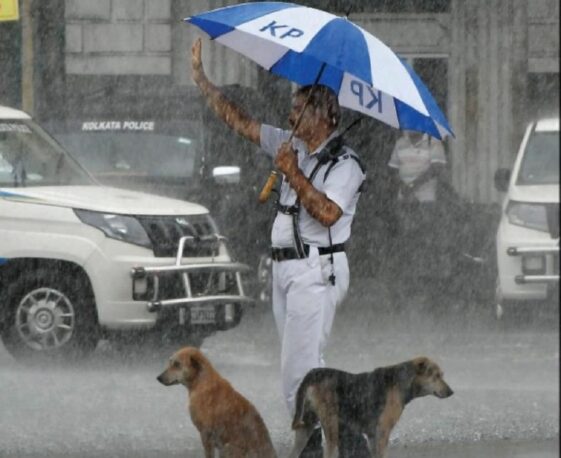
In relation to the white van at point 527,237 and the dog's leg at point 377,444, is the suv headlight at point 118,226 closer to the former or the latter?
the white van at point 527,237

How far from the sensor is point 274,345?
Result: 14.2m

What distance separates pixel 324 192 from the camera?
7.89 meters

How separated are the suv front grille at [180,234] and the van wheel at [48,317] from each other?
0.57 metres

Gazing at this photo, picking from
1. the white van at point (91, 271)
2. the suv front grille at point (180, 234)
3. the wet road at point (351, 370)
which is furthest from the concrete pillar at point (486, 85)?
the white van at point (91, 271)

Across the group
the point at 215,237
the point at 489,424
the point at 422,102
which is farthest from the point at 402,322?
the point at 422,102

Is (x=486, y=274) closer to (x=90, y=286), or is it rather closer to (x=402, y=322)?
(x=402, y=322)

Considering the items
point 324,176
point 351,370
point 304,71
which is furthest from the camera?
point 351,370

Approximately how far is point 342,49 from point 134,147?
259 inches

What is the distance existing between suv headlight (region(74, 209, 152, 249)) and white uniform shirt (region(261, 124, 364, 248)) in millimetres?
4345

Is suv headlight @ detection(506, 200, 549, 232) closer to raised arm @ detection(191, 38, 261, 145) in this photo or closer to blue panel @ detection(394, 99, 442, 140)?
blue panel @ detection(394, 99, 442, 140)

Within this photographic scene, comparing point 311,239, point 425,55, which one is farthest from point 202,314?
point 425,55

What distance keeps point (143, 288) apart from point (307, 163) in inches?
174

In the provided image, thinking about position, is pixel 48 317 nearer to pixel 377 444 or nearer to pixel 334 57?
pixel 377 444

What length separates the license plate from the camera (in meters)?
12.4
